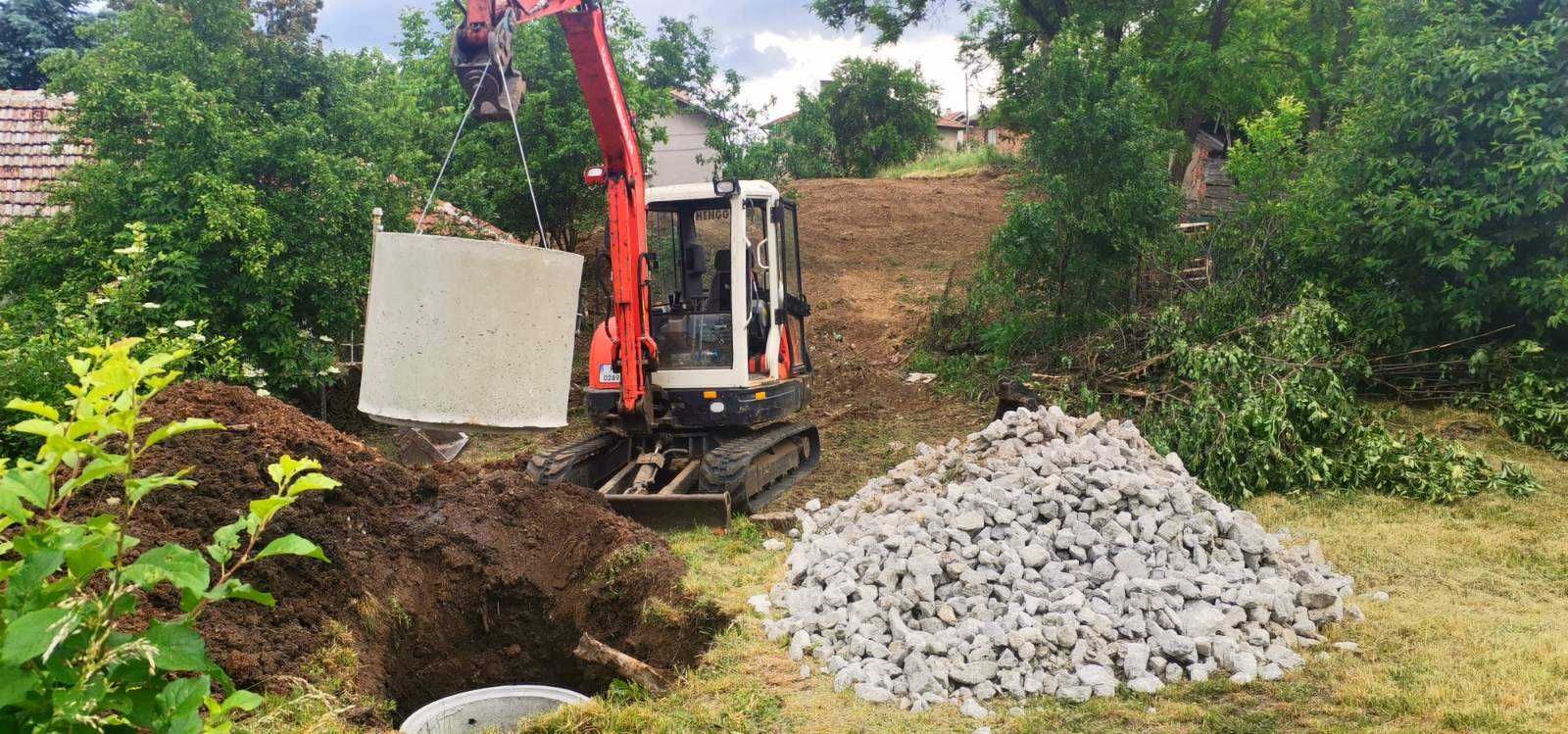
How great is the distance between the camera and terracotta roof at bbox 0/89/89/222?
12109 millimetres

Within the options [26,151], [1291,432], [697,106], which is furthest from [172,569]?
[697,106]

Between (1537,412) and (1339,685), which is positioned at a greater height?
(1537,412)

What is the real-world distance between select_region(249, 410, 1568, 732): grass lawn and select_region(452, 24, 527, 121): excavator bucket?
120 inches

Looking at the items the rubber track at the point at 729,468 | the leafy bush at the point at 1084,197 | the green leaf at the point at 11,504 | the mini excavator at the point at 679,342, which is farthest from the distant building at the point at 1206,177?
the green leaf at the point at 11,504

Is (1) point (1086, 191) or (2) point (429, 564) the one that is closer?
(2) point (429, 564)

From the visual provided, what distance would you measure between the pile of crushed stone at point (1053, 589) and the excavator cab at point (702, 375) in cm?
139

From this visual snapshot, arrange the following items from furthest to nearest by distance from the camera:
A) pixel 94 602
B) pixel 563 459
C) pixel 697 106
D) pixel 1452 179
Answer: pixel 697 106
pixel 1452 179
pixel 563 459
pixel 94 602

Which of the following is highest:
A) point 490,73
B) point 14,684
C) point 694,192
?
point 490,73

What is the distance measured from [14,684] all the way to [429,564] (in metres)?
4.74

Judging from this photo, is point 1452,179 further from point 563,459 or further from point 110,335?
point 110,335

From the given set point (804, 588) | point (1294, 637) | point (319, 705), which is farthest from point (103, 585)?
point (1294, 637)

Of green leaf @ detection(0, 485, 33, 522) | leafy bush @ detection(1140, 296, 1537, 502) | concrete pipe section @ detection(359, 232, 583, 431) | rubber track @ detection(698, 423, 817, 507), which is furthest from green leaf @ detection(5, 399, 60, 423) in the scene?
leafy bush @ detection(1140, 296, 1537, 502)

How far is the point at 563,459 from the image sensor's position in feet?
26.4

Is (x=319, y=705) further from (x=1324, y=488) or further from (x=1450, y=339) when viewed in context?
(x=1450, y=339)
